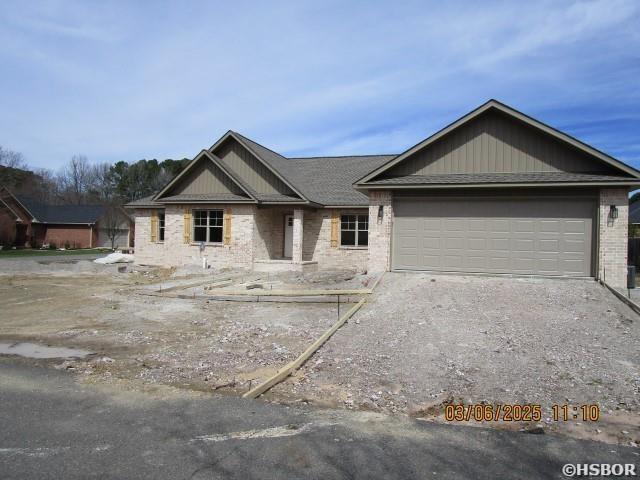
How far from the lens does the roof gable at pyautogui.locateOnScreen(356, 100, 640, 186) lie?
545 inches

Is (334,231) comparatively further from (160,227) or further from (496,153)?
(160,227)

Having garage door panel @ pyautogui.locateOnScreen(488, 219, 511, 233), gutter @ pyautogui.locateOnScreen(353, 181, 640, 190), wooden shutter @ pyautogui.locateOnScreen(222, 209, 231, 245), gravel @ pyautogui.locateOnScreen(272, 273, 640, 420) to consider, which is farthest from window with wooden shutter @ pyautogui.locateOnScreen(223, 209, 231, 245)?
garage door panel @ pyautogui.locateOnScreen(488, 219, 511, 233)

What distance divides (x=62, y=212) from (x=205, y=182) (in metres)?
29.0

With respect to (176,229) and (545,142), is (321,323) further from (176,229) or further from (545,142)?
(176,229)

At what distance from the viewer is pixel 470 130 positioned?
14.8 meters

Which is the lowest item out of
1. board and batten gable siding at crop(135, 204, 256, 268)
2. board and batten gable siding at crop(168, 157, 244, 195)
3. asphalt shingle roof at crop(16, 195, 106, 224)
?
board and batten gable siding at crop(135, 204, 256, 268)

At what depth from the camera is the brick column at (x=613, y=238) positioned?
43.7 ft

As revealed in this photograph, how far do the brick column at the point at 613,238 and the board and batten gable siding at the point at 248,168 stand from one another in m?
11.9

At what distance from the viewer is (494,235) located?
1444 centimetres

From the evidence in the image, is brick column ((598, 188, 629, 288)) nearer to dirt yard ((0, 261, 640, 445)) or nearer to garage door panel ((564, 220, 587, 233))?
garage door panel ((564, 220, 587, 233))

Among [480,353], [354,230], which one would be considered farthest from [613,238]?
[354,230]

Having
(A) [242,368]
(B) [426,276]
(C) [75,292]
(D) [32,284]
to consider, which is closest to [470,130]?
(B) [426,276]

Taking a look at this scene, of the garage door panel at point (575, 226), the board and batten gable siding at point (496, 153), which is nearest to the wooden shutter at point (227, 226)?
the board and batten gable siding at point (496, 153)

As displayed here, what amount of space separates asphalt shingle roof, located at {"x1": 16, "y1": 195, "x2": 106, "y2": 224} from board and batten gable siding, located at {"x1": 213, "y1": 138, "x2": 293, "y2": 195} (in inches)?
1034
